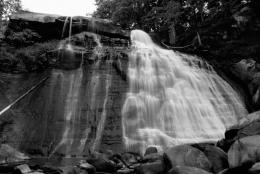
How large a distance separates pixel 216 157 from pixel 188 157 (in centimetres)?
71

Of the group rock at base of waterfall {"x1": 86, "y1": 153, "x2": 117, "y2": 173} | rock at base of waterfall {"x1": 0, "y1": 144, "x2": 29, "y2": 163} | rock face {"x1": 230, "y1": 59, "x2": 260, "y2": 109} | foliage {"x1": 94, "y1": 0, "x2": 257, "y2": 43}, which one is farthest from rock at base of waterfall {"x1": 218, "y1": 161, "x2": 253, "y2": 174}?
foliage {"x1": 94, "y1": 0, "x2": 257, "y2": 43}

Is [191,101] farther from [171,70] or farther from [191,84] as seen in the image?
[171,70]

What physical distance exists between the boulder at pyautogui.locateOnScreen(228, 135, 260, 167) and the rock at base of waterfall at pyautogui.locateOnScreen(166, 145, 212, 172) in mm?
676

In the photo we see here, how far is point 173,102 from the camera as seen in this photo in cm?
1341

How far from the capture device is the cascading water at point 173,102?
38.9 ft

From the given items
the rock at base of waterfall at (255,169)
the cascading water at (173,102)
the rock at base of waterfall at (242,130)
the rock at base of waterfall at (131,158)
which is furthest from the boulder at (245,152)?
the cascading water at (173,102)

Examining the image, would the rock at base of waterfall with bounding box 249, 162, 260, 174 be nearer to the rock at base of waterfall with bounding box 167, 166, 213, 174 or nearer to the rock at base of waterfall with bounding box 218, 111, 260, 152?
the rock at base of waterfall with bounding box 167, 166, 213, 174

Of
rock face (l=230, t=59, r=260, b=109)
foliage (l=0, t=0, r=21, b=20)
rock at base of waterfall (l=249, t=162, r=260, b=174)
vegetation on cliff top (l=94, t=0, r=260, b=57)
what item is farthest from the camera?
vegetation on cliff top (l=94, t=0, r=260, b=57)

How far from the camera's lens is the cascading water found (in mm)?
11860

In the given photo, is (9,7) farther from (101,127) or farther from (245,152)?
(245,152)

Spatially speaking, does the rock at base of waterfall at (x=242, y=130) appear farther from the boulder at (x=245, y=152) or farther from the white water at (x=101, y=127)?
the white water at (x=101, y=127)

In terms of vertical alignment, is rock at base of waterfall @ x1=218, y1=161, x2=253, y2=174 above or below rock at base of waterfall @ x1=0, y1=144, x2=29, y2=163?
above

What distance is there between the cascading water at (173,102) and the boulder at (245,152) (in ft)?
15.6

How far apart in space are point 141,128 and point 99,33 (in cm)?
806
